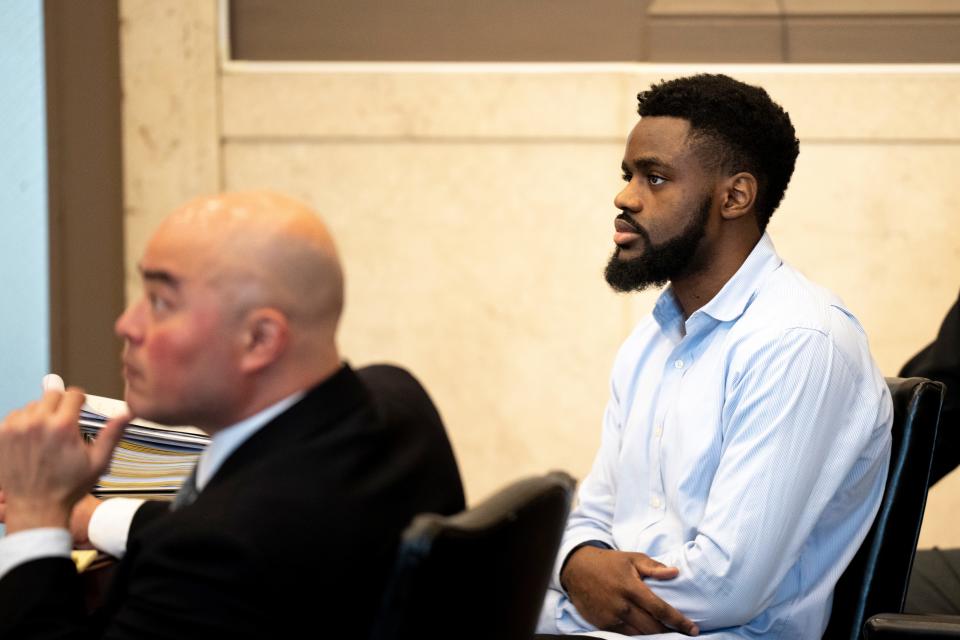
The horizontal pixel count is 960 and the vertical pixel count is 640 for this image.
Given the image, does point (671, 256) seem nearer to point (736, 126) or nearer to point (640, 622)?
point (736, 126)

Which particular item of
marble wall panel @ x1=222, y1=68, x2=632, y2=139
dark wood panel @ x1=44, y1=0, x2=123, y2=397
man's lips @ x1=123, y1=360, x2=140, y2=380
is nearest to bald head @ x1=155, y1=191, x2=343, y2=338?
man's lips @ x1=123, y1=360, x2=140, y2=380

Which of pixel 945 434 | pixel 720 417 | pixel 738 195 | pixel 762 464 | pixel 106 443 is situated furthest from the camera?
pixel 945 434

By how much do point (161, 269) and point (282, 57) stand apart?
291cm

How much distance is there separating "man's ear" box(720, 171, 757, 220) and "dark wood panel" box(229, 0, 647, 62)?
186cm

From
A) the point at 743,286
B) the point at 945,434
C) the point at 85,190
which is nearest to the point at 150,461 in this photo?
the point at 743,286

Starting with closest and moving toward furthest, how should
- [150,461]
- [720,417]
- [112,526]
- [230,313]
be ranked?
[230,313], [112,526], [150,461], [720,417]

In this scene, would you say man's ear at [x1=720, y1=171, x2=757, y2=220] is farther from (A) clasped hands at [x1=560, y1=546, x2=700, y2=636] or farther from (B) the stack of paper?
(B) the stack of paper

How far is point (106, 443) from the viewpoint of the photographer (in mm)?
1278

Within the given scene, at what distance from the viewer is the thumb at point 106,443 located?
1260 mm

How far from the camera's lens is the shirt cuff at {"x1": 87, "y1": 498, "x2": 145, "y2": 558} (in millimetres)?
1469

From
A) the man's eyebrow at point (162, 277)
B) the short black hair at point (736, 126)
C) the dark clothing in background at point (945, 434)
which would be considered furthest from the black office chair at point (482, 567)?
the dark clothing in background at point (945, 434)

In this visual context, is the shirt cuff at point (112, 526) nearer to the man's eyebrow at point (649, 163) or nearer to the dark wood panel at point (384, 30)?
the man's eyebrow at point (649, 163)

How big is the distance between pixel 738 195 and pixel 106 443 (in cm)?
132

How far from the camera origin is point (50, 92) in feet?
10.8
